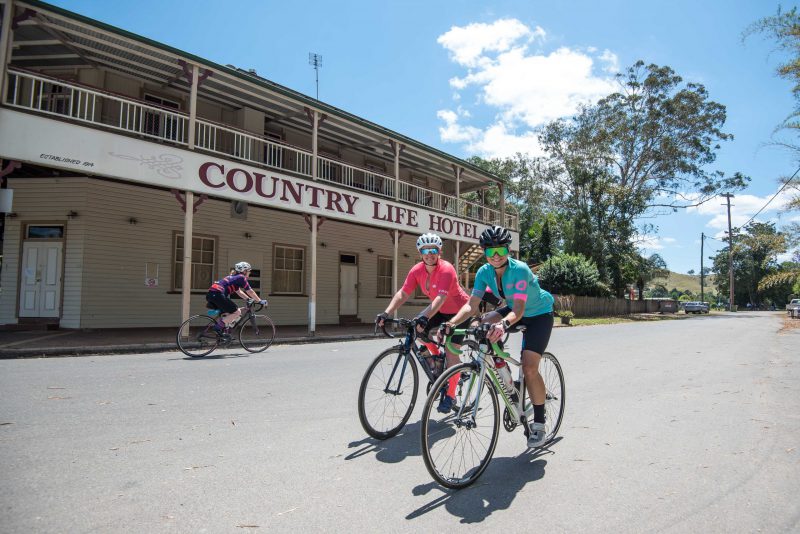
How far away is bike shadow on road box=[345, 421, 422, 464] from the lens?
4.08 metres

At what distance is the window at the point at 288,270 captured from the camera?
18125mm

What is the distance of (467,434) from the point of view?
3590mm

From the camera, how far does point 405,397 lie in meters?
4.67

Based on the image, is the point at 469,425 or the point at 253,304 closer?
the point at 469,425

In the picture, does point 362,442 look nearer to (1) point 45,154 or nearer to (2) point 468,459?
(2) point 468,459

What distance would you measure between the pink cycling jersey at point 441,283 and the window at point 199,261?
12.3 m

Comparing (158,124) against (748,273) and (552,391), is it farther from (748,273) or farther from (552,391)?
(748,273)

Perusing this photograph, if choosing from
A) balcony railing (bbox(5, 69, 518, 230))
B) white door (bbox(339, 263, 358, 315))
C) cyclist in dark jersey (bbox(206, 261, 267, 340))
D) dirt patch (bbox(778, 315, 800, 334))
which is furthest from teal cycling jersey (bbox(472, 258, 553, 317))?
dirt patch (bbox(778, 315, 800, 334))

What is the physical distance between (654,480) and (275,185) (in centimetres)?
1282

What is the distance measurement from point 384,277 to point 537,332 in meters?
18.2

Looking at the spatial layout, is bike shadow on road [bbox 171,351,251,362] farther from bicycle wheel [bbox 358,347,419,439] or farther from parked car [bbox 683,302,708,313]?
parked car [bbox 683,302,708,313]

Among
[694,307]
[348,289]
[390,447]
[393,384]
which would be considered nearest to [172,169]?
[348,289]

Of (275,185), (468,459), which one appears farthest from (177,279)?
(468,459)

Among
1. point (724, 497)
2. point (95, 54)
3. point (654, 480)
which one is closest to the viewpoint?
point (724, 497)
